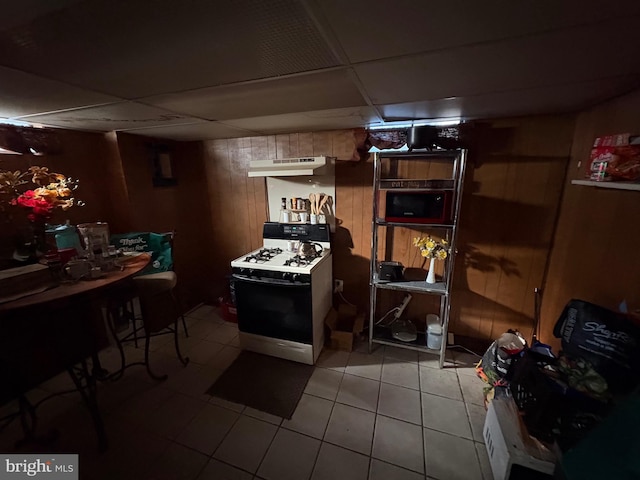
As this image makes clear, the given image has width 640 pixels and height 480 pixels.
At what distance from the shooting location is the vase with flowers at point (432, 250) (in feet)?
6.83

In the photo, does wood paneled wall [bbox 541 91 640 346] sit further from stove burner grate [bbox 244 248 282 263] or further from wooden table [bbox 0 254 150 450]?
wooden table [bbox 0 254 150 450]

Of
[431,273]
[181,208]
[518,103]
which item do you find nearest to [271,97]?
[518,103]

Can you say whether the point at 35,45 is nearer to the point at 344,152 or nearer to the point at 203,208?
the point at 344,152

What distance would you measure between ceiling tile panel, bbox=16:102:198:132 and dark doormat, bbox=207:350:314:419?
200 centimetres

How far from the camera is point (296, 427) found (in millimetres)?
1646

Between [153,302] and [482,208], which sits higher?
[482,208]

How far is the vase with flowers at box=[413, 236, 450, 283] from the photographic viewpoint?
6.83 feet

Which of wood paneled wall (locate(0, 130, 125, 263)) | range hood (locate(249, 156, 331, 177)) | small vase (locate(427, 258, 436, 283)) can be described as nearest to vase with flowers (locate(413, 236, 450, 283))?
small vase (locate(427, 258, 436, 283))

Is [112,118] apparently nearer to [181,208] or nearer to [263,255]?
[181,208]

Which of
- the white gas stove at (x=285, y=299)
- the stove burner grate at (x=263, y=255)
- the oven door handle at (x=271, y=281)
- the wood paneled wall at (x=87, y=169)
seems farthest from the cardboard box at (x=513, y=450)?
the wood paneled wall at (x=87, y=169)

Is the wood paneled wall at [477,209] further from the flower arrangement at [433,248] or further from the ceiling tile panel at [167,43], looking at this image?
the ceiling tile panel at [167,43]

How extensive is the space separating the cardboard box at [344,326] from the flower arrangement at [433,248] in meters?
0.91

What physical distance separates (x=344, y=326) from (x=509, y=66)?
227 centimetres

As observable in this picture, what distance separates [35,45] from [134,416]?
2069 mm
